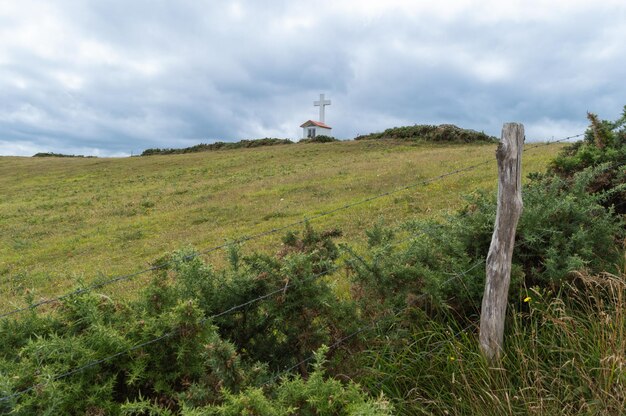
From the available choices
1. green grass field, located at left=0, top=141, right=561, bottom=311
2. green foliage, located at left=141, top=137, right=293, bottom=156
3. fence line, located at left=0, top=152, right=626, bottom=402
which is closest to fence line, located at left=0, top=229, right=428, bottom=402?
fence line, located at left=0, top=152, right=626, bottom=402

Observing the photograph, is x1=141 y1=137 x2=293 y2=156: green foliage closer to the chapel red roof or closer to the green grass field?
the chapel red roof

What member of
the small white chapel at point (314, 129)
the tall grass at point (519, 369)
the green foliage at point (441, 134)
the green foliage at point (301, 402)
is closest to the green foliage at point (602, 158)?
the tall grass at point (519, 369)

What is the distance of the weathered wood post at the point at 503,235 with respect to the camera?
398 centimetres

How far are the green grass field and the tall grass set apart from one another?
2.27 m

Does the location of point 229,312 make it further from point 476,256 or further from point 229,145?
point 229,145

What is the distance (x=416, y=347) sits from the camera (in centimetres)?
418

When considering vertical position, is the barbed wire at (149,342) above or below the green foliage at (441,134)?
below

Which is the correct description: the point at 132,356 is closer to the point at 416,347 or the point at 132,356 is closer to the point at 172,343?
the point at 172,343

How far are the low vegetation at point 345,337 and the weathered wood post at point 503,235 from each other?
0.61 ft

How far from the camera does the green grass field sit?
39.3 ft

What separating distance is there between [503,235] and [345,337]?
1.62m

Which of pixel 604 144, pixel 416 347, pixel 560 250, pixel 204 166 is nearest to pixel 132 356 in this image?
pixel 416 347

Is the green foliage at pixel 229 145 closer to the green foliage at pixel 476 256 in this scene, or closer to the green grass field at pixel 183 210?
the green grass field at pixel 183 210

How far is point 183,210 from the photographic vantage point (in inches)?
733
